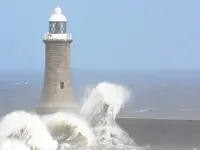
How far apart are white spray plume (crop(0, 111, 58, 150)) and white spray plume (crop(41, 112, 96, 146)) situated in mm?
4017

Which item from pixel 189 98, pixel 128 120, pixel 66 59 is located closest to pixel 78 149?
pixel 66 59

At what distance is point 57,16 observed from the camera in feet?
122

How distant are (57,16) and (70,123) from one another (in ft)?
15.5

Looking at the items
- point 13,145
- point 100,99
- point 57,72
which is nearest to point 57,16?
point 57,72

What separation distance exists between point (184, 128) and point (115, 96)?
20.2ft

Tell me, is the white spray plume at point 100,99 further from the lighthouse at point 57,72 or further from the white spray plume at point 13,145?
the white spray plume at point 13,145

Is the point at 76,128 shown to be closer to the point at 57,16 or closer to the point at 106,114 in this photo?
the point at 106,114

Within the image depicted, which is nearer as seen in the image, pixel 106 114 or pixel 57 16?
pixel 57 16

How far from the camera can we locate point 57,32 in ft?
121

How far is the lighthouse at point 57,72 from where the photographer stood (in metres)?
36.4

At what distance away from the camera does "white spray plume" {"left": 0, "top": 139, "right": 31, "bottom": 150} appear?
26188mm

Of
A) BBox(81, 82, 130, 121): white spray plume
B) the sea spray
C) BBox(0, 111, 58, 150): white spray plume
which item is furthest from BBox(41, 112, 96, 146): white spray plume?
BBox(0, 111, 58, 150): white spray plume

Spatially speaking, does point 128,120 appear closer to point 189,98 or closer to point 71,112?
point 71,112

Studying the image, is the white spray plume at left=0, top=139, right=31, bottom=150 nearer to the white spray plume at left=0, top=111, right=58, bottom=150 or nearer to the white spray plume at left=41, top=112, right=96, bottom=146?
the white spray plume at left=0, top=111, right=58, bottom=150
